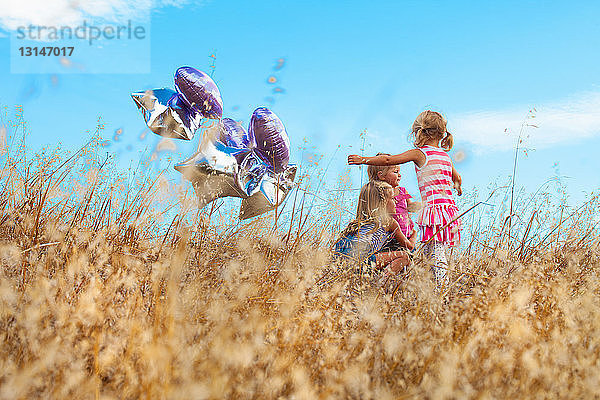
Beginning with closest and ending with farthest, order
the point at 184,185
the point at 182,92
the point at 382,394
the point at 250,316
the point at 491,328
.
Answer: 1. the point at 382,394
2. the point at 250,316
3. the point at 491,328
4. the point at 184,185
5. the point at 182,92

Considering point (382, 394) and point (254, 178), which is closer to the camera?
point (382, 394)

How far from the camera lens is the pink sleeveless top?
3465 millimetres

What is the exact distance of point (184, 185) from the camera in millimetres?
2602

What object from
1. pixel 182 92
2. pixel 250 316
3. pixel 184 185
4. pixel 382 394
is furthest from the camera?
pixel 182 92

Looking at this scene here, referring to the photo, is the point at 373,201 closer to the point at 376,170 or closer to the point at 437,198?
the point at 376,170

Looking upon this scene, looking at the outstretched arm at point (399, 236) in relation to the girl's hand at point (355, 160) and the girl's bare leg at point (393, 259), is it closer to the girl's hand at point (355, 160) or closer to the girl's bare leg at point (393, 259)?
the girl's bare leg at point (393, 259)

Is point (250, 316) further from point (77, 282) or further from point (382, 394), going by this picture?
point (77, 282)

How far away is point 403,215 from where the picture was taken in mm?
3473

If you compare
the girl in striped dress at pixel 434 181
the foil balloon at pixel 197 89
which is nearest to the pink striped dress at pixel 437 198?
the girl in striped dress at pixel 434 181

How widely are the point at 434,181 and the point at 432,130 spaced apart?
1.27 ft

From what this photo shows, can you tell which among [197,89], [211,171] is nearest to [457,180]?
[211,171]

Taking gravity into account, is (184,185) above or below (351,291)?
above

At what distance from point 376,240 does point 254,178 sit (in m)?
0.87

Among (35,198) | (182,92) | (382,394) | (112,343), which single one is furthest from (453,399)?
(182,92)
